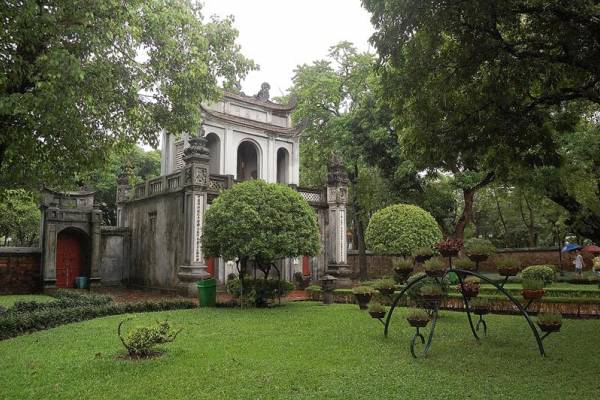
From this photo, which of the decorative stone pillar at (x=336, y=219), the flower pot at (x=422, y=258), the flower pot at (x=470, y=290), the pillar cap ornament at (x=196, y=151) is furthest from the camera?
the decorative stone pillar at (x=336, y=219)

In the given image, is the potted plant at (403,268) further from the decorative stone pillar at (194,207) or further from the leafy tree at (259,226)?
the decorative stone pillar at (194,207)

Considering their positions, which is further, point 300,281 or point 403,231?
point 300,281

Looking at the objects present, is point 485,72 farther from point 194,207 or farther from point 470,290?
point 194,207

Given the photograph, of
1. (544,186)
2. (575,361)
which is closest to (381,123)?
(544,186)

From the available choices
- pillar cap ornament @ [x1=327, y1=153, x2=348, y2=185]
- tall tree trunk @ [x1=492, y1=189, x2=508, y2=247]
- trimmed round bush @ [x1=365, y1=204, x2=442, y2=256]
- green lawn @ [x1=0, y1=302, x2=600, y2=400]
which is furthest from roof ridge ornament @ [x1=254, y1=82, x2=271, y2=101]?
tall tree trunk @ [x1=492, y1=189, x2=508, y2=247]

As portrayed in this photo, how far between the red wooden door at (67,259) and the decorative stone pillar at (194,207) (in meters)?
5.87

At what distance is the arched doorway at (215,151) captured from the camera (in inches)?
853

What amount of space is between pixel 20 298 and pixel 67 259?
351 centimetres

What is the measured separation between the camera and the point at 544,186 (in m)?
15.2

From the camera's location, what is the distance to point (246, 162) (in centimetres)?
2453

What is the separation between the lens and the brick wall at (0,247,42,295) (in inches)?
733

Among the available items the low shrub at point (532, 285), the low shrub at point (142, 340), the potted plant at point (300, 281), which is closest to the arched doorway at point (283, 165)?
the potted plant at point (300, 281)

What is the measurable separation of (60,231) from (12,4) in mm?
13982

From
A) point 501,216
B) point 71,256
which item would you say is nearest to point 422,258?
point 71,256
